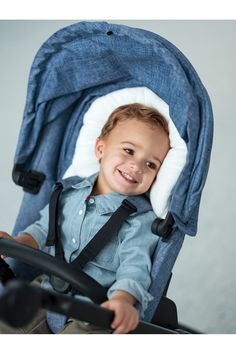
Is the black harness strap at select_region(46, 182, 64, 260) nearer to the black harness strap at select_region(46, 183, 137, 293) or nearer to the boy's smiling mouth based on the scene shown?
the black harness strap at select_region(46, 183, 137, 293)

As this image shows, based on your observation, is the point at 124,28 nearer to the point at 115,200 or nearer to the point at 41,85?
the point at 41,85

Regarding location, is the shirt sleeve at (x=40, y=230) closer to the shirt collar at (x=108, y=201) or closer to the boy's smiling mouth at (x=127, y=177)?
the shirt collar at (x=108, y=201)

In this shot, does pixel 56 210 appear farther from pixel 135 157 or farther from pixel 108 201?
pixel 135 157

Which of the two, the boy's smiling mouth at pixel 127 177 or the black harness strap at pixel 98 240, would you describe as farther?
the boy's smiling mouth at pixel 127 177

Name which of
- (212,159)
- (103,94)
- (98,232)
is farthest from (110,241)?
(212,159)

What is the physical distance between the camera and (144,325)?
3.88ft

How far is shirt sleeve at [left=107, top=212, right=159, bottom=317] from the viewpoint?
127cm

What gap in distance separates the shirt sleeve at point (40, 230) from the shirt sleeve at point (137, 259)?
244mm

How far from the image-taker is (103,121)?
162 cm

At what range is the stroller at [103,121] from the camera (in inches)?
51.0

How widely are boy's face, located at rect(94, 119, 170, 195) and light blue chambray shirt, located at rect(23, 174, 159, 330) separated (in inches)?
2.1

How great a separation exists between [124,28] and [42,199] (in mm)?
553

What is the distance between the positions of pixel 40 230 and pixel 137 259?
330 mm

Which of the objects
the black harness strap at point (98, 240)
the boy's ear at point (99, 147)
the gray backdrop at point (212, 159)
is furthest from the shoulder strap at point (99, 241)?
the gray backdrop at point (212, 159)
